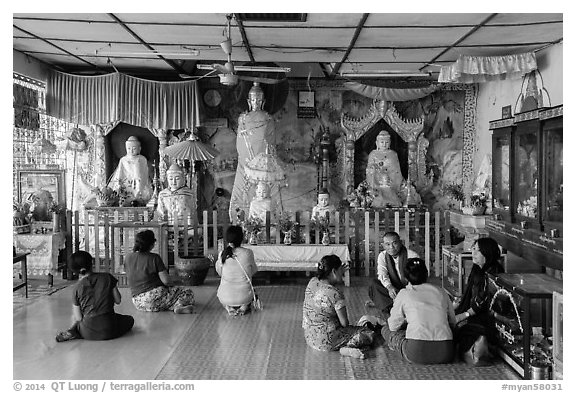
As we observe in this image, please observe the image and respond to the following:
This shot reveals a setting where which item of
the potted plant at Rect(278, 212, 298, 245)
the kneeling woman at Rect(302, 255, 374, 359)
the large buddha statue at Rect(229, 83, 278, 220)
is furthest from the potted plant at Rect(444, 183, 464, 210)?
the kneeling woman at Rect(302, 255, 374, 359)

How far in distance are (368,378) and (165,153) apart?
6604 mm

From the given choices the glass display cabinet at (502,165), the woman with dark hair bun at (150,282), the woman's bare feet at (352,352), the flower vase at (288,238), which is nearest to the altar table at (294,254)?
the flower vase at (288,238)

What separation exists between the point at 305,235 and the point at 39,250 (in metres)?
3.92

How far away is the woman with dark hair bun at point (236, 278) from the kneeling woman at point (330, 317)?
4.53 feet

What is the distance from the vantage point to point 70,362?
4949 millimetres

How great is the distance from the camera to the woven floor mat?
466cm

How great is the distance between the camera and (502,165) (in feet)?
23.8

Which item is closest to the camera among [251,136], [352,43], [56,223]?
[352,43]

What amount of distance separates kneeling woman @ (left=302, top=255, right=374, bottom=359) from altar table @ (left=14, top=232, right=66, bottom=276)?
465cm

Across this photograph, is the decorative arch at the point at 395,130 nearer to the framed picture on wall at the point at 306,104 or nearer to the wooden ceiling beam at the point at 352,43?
the framed picture on wall at the point at 306,104

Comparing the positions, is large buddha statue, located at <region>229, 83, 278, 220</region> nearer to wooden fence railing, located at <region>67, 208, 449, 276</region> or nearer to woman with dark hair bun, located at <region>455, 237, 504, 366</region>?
wooden fence railing, located at <region>67, 208, 449, 276</region>

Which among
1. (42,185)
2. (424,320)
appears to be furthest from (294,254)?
(42,185)

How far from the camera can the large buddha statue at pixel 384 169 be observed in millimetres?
11141

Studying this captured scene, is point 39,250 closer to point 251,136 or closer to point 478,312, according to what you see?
point 251,136
